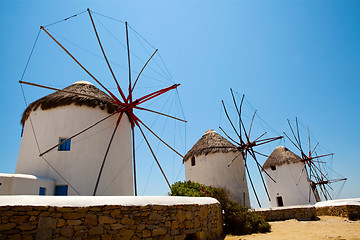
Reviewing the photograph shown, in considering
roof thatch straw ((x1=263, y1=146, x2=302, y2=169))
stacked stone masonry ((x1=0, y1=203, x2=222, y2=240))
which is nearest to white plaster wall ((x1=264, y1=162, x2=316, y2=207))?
roof thatch straw ((x1=263, y1=146, x2=302, y2=169))

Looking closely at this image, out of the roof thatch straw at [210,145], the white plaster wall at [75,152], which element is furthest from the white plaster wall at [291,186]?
the white plaster wall at [75,152]

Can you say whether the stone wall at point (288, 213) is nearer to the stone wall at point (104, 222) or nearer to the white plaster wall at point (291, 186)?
the stone wall at point (104, 222)

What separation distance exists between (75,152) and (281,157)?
1797 centimetres

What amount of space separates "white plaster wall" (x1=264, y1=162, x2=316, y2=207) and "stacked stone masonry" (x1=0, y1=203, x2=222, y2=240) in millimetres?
15791

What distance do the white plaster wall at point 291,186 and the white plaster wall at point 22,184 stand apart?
18.1 meters

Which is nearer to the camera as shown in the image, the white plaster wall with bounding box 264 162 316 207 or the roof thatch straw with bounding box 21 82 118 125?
the roof thatch straw with bounding box 21 82 118 125

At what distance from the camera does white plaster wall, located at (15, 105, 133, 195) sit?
8961 millimetres

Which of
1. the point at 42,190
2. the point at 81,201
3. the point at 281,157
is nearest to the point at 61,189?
the point at 42,190

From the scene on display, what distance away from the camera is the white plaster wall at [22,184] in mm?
7512

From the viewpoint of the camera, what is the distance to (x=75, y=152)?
9.20 m

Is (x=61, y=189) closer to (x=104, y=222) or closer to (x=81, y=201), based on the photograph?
(x=81, y=201)

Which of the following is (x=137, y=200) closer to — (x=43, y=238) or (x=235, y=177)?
(x=43, y=238)

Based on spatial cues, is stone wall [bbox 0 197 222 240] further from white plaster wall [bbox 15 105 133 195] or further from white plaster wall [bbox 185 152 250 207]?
white plaster wall [bbox 185 152 250 207]

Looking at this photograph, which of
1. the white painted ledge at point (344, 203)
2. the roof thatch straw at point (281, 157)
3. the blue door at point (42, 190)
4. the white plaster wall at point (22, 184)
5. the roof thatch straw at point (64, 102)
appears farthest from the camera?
the roof thatch straw at point (281, 157)
